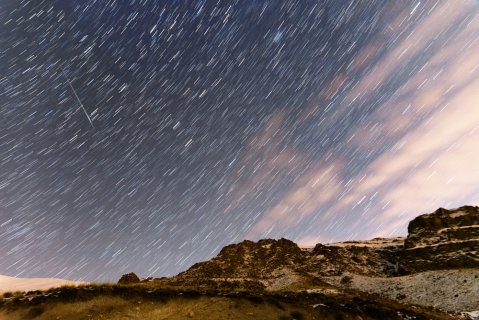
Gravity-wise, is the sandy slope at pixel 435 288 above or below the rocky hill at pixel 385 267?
below

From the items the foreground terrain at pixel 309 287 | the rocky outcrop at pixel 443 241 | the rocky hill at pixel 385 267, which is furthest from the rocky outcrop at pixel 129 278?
the rocky outcrop at pixel 443 241

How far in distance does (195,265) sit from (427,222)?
4519 centimetres

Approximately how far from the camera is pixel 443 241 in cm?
5178

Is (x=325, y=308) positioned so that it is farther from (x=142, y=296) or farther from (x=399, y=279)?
(x=399, y=279)

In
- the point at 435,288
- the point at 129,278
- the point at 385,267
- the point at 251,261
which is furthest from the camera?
the point at 251,261

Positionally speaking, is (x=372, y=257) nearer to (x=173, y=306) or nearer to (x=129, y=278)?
(x=129, y=278)

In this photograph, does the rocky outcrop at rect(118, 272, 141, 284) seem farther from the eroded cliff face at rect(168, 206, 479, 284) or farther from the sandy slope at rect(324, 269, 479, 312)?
the sandy slope at rect(324, 269, 479, 312)

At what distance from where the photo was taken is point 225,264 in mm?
65562

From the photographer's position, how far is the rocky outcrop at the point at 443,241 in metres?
45.1

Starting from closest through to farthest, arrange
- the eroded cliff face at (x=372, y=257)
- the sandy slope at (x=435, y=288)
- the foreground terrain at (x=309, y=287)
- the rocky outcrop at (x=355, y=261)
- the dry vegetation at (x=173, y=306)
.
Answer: the dry vegetation at (x=173, y=306), the foreground terrain at (x=309, y=287), the sandy slope at (x=435, y=288), the eroded cliff face at (x=372, y=257), the rocky outcrop at (x=355, y=261)

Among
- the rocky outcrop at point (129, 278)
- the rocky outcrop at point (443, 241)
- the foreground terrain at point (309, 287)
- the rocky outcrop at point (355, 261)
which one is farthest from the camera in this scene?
the rocky outcrop at point (129, 278)

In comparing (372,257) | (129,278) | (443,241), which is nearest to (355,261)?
(372,257)

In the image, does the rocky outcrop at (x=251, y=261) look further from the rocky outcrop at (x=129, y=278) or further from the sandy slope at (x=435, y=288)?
the sandy slope at (x=435, y=288)

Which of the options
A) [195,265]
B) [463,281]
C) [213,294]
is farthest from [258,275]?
[213,294]
